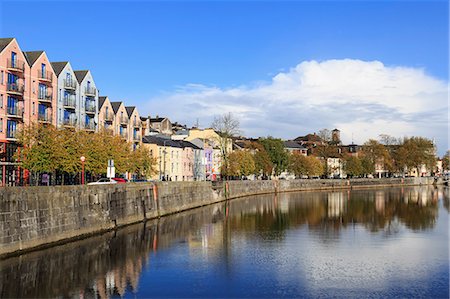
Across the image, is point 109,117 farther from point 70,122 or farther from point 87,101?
point 70,122

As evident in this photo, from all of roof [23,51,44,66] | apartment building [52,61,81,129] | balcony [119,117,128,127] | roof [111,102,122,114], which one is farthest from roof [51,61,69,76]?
balcony [119,117,128,127]

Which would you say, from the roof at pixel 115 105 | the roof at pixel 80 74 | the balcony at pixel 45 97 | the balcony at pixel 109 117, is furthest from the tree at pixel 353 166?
the balcony at pixel 45 97

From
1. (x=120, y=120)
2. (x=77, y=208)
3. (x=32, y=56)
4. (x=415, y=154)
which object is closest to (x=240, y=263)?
(x=77, y=208)

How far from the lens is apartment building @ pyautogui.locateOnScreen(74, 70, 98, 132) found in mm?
75625

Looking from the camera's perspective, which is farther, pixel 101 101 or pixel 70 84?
pixel 101 101

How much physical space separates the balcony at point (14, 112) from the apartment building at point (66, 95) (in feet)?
28.9

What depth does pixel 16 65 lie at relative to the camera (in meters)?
59.6

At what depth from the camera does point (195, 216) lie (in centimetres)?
6275

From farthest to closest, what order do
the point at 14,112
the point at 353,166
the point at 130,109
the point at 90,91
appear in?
the point at 353,166 → the point at 130,109 → the point at 90,91 → the point at 14,112

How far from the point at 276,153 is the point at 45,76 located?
71.0 metres

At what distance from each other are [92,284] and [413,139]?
168014 millimetres

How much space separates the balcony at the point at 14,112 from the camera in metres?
58.6

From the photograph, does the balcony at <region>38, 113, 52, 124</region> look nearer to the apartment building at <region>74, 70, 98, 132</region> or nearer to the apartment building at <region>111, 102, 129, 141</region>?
the apartment building at <region>74, 70, 98, 132</region>

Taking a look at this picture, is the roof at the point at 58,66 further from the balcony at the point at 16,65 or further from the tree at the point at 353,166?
the tree at the point at 353,166
